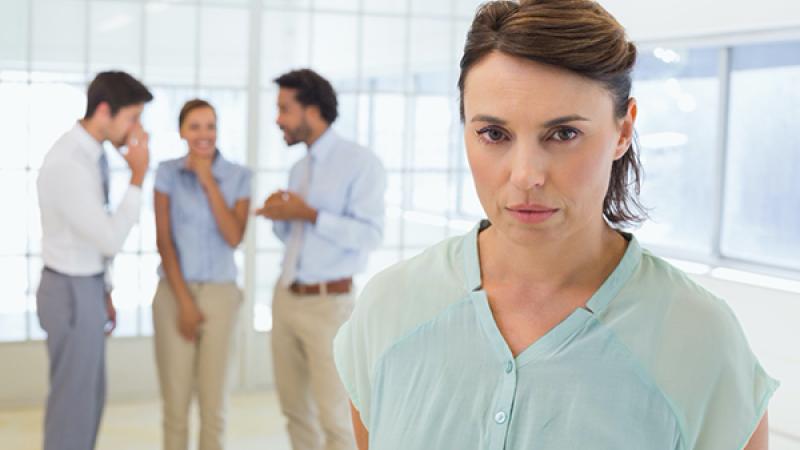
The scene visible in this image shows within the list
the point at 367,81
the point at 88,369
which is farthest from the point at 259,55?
the point at 88,369

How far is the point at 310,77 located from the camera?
4.13m

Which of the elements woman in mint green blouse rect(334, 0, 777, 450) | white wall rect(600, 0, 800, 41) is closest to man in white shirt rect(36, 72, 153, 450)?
woman in mint green blouse rect(334, 0, 777, 450)

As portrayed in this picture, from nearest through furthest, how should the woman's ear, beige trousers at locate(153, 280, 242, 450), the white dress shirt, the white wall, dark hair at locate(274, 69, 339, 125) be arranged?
the woman's ear
the white dress shirt
beige trousers at locate(153, 280, 242, 450)
dark hair at locate(274, 69, 339, 125)
the white wall

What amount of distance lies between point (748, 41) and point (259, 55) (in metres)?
2.63

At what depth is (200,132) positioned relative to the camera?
409 cm

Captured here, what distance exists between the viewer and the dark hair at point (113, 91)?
154 inches

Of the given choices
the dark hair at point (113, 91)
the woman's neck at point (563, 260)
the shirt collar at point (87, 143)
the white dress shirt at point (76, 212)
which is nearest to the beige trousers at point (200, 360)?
the white dress shirt at point (76, 212)

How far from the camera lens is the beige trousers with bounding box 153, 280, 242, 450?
13.1 feet

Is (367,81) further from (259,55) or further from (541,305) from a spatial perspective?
(541,305)

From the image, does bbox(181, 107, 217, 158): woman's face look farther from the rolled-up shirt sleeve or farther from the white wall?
the white wall

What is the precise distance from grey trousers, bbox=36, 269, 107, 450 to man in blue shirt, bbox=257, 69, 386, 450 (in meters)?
0.69

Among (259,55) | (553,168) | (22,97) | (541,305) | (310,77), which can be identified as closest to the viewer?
(553,168)

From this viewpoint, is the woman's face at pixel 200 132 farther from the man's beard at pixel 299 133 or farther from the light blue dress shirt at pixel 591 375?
the light blue dress shirt at pixel 591 375

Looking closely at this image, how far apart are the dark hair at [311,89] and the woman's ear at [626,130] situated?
279 cm
